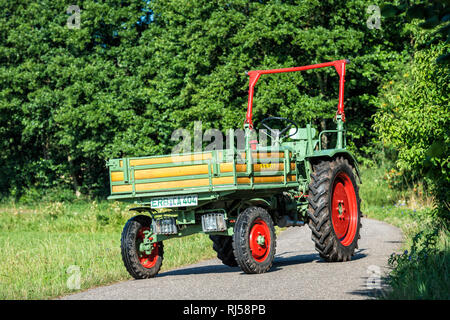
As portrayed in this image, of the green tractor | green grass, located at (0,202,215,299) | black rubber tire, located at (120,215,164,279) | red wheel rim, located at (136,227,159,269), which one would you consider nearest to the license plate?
the green tractor

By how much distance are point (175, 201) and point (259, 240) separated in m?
1.29

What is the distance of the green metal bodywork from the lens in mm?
9188

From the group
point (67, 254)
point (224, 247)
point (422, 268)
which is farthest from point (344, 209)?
point (67, 254)

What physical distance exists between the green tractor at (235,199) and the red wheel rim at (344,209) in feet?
0.07

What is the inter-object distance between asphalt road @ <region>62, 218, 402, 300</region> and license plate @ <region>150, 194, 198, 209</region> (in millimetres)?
1013

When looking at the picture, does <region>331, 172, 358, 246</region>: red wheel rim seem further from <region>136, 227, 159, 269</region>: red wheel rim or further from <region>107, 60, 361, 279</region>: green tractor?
<region>136, 227, 159, 269</region>: red wheel rim

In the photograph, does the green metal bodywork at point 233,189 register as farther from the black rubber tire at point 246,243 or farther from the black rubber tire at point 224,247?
the black rubber tire at point 224,247

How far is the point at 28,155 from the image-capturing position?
42.2m

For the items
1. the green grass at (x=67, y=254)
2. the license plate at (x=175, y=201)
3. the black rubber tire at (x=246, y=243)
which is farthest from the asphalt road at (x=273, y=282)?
the license plate at (x=175, y=201)

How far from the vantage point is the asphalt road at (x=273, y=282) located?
7566mm

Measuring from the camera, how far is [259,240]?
962 centimetres

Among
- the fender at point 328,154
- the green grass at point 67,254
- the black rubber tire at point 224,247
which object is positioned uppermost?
the fender at point 328,154
